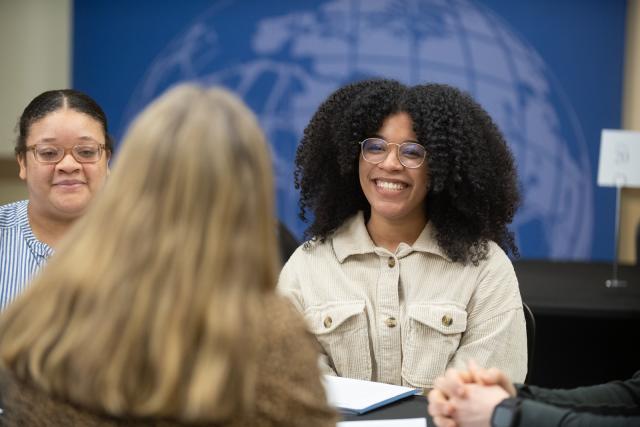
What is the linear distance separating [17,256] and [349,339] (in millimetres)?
1040

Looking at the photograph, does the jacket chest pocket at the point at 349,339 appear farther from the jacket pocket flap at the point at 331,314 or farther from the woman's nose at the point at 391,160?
the woman's nose at the point at 391,160

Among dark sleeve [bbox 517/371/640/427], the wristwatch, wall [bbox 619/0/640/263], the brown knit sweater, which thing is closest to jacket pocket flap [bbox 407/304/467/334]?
dark sleeve [bbox 517/371/640/427]

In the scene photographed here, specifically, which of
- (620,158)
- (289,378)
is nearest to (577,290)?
(620,158)

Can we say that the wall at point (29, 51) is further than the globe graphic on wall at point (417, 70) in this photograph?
Yes

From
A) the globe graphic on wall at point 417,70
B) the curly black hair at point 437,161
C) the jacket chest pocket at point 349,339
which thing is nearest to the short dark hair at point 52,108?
the curly black hair at point 437,161

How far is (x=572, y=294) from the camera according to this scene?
171 inches

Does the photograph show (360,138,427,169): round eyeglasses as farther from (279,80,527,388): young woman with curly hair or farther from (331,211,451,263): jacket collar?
(331,211,451,263): jacket collar

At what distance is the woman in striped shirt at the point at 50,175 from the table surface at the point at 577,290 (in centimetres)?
224

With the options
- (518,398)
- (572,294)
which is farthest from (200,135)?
(572,294)

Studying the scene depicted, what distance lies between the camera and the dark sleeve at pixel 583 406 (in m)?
1.76

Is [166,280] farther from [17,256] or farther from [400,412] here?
[17,256]

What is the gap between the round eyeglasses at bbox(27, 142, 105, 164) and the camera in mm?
2627

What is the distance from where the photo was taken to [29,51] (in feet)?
23.6

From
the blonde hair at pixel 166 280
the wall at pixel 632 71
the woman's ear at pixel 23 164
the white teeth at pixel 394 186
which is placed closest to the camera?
the blonde hair at pixel 166 280
